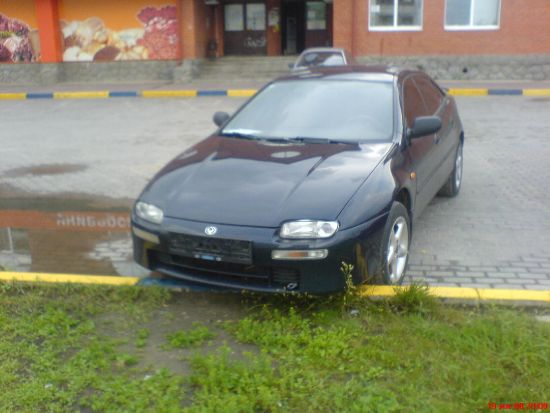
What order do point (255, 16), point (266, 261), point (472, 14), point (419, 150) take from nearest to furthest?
point (266, 261) < point (419, 150) < point (472, 14) < point (255, 16)

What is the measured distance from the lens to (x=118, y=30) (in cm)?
2497

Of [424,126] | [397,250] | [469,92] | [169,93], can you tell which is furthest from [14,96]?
[397,250]

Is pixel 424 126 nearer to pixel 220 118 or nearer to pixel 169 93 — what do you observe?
pixel 220 118

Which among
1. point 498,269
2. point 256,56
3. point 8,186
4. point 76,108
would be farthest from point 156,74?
point 498,269

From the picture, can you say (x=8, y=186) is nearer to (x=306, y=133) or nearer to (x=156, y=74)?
(x=306, y=133)

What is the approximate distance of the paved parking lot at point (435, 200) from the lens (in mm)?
5418

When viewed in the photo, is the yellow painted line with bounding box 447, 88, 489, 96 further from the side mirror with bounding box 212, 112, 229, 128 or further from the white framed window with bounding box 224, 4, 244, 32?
the side mirror with bounding box 212, 112, 229, 128

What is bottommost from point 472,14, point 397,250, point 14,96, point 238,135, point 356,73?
point 14,96

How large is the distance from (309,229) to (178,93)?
1656 cm

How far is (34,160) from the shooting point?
10.1m

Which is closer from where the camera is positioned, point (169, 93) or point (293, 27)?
point (169, 93)

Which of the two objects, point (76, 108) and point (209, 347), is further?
point (76, 108)

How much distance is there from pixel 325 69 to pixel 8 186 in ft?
15.1

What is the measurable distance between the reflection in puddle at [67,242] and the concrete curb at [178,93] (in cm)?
1231
